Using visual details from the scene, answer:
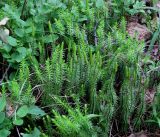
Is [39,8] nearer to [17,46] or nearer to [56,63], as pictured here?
[17,46]

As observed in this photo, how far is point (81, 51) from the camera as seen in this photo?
84.7 inches

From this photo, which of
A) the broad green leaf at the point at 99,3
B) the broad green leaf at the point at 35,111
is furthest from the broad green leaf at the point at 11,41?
the broad green leaf at the point at 99,3

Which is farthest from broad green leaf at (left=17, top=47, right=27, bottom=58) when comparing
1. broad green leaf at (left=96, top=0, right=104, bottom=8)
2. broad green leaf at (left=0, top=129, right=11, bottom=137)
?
broad green leaf at (left=96, top=0, right=104, bottom=8)

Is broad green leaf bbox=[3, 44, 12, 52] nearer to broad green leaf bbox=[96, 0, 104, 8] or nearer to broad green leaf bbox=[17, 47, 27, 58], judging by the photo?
broad green leaf bbox=[17, 47, 27, 58]

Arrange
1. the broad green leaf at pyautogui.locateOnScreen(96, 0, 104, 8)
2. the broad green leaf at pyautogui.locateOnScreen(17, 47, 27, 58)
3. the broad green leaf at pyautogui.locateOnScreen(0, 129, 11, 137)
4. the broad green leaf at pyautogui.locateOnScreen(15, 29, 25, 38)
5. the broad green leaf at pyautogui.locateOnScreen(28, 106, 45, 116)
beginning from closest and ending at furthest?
the broad green leaf at pyautogui.locateOnScreen(0, 129, 11, 137) < the broad green leaf at pyautogui.locateOnScreen(28, 106, 45, 116) < the broad green leaf at pyautogui.locateOnScreen(17, 47, 27, 58) < the broad green leaf at pyautogui.locateOnScreen(15, 29, 25, 38) < the broad green leaf at pyautogui.locateOnScreen(96, 0, 104, 8)

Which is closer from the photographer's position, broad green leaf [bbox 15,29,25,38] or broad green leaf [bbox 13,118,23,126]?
broad green leaf [bbox 13,118,23,126]

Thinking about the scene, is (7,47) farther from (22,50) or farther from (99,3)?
(99,3)

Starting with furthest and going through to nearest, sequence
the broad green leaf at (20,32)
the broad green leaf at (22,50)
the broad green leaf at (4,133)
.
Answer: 1. the broad green leaf at (20,32)
2. the broad green leaf at (22,50)
3. the broad green leaf at (4,133)

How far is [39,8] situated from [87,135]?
110 cm

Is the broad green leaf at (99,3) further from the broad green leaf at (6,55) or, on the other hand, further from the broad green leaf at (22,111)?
the broad green leaf at (22,111)

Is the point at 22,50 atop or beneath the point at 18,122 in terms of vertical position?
atop

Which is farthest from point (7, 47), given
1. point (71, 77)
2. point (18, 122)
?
point (18, 122)

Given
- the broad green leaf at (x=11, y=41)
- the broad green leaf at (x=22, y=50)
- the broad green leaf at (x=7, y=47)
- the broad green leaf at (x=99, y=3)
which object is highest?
the broad green leaf at (x=99, y=3)

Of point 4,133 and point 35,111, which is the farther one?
point 35,111
